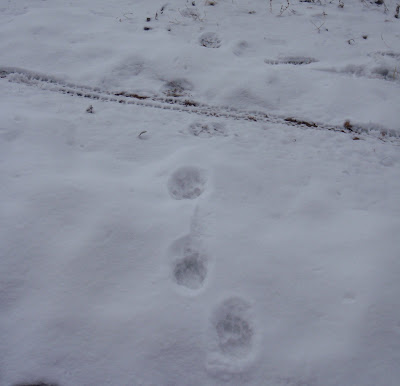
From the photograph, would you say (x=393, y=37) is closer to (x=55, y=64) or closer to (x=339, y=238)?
(x=339, y=238)

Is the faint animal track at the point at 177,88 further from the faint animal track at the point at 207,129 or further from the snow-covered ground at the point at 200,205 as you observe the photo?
the faint animal track at the point at 207,129

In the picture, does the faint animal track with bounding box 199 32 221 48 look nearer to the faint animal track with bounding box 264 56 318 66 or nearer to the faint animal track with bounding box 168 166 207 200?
the faint animal track with bounding box 264 56 318 66

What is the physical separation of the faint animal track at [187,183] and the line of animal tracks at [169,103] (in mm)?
554

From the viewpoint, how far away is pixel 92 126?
205 centimetres

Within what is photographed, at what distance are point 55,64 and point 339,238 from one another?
240cm

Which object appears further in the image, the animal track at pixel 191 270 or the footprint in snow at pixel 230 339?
the animal track at pixel 191 270

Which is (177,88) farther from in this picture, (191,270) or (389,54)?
(389,54)

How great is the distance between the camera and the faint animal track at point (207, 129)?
6.63ft

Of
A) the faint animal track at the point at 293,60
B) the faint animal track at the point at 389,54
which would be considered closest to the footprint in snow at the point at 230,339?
the faint animal track at the point at 293,60

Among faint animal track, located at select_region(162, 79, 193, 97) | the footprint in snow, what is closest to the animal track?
the footprint in snow

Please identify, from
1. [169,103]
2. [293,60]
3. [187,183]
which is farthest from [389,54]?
[187,183]

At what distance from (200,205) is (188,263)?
1.05 feet

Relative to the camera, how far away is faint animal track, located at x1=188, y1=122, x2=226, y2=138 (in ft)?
6.63

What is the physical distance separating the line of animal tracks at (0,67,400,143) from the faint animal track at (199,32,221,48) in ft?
2.44
